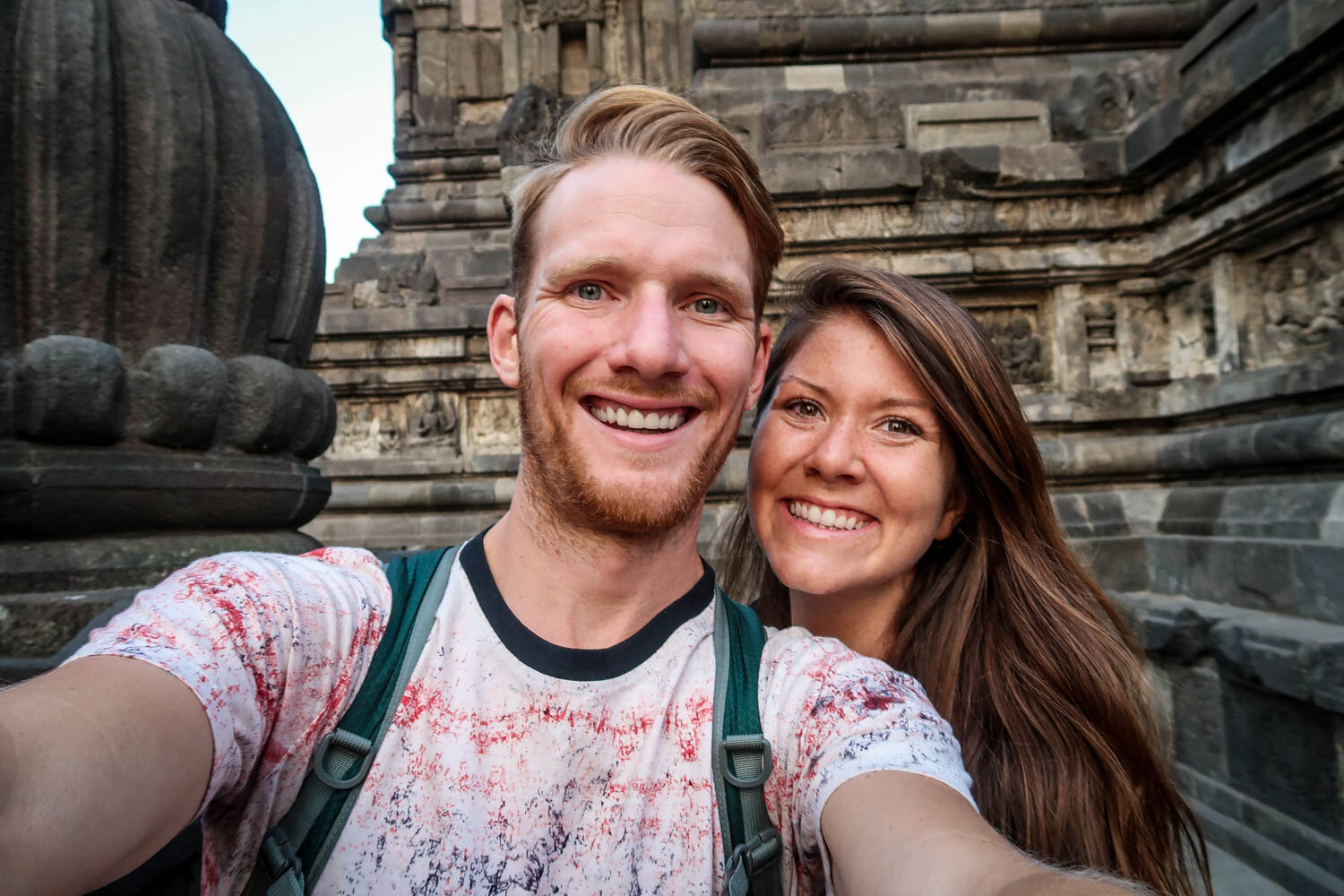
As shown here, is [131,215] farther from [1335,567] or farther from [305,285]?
[1335,567]

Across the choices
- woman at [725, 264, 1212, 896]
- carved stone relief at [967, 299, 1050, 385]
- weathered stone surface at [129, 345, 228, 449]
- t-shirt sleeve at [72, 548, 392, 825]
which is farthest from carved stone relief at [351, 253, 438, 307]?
t-shirt sleeve at [72, 548, 392, 825]

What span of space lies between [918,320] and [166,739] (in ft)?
5.64

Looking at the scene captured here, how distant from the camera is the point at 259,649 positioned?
108 centimetres

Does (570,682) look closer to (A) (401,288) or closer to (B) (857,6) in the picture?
(B) (857,6)

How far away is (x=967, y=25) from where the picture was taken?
18.0 ft

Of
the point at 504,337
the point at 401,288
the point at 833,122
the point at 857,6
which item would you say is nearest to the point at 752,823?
the point at 504,337

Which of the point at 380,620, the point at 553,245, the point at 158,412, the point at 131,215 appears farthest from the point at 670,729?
the point at 131,215

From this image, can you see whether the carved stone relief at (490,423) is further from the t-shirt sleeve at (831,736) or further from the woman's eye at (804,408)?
the t-shirt sleeve at (831,736)

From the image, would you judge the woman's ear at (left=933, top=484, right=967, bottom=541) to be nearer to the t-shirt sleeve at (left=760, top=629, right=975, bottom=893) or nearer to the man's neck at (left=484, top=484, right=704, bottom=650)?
the t-shirt sleeve at (left=760, top=629, right=975, bottom=893)

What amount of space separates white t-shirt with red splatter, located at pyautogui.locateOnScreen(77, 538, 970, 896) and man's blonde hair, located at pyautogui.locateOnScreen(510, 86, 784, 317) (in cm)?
70

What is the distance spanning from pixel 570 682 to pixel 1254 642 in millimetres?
3117

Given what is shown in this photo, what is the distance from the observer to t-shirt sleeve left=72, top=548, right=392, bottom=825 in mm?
1001

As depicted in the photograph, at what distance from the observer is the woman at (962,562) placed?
178 centimetres

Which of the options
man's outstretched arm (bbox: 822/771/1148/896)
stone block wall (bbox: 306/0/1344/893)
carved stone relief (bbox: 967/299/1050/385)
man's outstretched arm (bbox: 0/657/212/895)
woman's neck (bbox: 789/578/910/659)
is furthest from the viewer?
carved stone relief (bbox: 967/299/1050/385)
